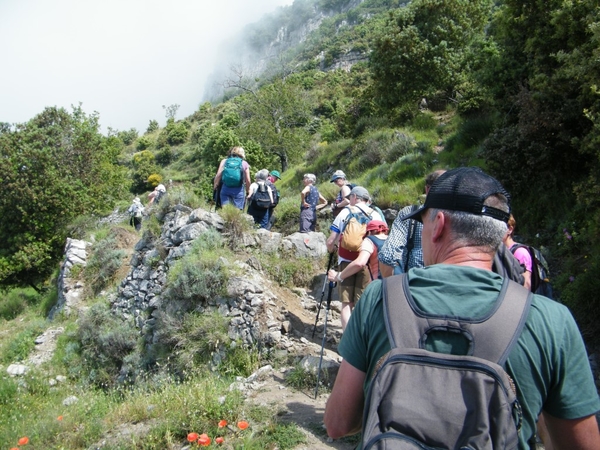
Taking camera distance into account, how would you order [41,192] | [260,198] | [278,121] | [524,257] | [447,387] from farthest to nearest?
[278,121], [41,192], [260,198], [524,257], [447,387]

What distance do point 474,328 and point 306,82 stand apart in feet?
192

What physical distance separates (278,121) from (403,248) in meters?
23.6

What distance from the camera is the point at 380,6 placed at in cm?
9531

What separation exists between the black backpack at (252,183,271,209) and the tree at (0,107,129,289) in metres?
12.9

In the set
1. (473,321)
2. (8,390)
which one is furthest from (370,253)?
(8,390)

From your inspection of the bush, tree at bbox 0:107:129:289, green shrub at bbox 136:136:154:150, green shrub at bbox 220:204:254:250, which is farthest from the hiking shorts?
green shrub at bbox 136:136:154:150

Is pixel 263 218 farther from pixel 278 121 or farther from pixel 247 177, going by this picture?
pixel 278 121

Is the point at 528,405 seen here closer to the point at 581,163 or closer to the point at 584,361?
the point at 584,361

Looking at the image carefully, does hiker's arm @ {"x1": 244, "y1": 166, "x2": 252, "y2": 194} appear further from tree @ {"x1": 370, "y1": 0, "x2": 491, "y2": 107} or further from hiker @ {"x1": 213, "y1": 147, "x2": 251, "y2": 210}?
tree @ {"x1": 370, "y1": 0, "x2": 491, "y2": 107}

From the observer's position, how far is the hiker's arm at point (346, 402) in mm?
1646

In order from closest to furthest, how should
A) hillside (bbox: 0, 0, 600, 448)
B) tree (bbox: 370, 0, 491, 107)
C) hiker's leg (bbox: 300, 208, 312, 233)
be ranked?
hillside (bbox: 0, 0, 600, 448), hiker's leg (bbox: 300, 208, 312, 233), tree (bbox: 370, 0, 491, 107)

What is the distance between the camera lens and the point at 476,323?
139 cm

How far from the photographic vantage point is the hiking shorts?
17.2ft

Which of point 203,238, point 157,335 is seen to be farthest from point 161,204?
point 157,335
